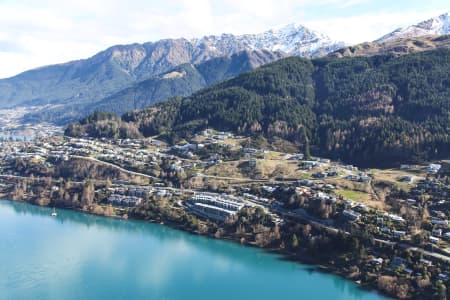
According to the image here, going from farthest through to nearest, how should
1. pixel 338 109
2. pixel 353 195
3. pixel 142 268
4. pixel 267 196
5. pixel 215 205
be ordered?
pixel 338 109
pixel 267 196
pixel 215 205
pixel 353 195
pixel 142 268

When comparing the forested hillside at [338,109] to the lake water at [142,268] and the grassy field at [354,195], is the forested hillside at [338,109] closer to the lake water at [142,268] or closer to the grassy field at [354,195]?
the grassy field at [354,195]

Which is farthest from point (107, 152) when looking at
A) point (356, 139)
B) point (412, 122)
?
point (412, 122)

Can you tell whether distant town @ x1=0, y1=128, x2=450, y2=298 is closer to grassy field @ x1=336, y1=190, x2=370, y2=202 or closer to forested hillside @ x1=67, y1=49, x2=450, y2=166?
grassy field @ x1=336, y1=190, x2=370, y2=202

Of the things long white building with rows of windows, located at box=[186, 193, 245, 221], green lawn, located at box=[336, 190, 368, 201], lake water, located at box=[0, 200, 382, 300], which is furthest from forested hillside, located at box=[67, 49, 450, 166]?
lake water, located at box=[0, 200, 382, 300]

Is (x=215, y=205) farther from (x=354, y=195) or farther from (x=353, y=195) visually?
(x=354, y=195)

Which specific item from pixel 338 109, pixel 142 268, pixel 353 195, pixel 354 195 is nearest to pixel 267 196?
pixel 353 195

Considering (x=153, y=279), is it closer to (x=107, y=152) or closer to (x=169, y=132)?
(x=107, y=152)
